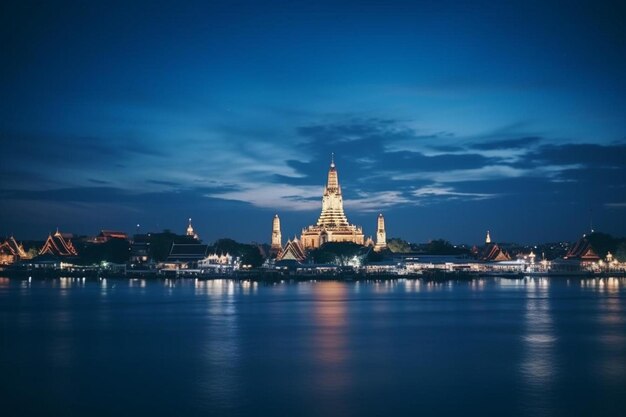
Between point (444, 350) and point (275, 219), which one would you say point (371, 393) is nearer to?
point (444, 350)

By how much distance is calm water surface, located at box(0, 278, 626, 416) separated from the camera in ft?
48.5

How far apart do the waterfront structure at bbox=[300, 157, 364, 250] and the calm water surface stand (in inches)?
2261

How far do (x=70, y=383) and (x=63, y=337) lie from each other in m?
7.81

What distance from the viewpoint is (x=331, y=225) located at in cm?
9350

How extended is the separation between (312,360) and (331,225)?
242ft

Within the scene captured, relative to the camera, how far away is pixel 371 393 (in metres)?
15.7

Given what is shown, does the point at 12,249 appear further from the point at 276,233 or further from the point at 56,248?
the point at 276,233

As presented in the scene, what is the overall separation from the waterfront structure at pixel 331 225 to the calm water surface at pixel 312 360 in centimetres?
5744

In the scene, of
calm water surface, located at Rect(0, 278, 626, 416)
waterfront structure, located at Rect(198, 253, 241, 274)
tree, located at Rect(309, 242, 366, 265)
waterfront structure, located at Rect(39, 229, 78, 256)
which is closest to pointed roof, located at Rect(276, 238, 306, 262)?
tree, located at Rect(309, 242, 366, 265)

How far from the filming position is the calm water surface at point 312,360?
48.5ft

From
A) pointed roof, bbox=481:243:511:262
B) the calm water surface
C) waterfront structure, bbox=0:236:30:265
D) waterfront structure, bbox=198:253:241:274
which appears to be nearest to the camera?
the calm water surface

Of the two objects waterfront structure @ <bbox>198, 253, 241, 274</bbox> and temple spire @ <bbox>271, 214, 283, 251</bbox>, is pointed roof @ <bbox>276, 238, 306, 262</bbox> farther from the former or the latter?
temple spire @ <bbox>271, 214, 283, 251</bbox>

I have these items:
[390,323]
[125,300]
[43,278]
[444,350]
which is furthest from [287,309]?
[43,278]

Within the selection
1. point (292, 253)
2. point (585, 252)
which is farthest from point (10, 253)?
point (585, 252)
